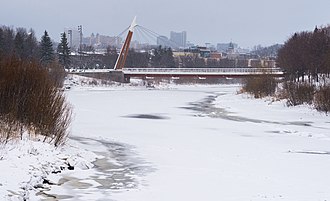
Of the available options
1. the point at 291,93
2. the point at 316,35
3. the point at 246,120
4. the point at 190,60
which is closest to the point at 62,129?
the point at 246,120

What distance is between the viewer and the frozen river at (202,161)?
1200 cm

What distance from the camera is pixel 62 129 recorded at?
16516 mm

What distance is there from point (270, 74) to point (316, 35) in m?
7.65

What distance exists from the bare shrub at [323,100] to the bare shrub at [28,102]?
23.7m

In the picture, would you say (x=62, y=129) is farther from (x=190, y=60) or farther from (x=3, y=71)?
(x=190, y=60)

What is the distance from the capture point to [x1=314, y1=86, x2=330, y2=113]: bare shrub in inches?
1406

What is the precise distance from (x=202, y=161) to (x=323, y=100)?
22.2 m

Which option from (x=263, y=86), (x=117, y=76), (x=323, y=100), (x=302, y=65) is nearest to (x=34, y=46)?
(x=117, y=76)

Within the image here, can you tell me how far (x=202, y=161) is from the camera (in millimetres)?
16531

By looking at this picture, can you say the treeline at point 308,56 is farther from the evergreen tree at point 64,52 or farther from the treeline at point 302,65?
the evergreen tree at point 64,52

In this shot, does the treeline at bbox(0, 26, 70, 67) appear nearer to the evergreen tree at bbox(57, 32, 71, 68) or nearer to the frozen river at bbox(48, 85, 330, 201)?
the evergreen tree at bbox(57, 32, 71, 68)

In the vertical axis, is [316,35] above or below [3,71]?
above

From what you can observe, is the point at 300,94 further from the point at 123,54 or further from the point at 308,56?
the point at 123,54

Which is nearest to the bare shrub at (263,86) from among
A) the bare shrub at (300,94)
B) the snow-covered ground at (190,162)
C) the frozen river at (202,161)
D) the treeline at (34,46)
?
the bare shrub at (300,94)
